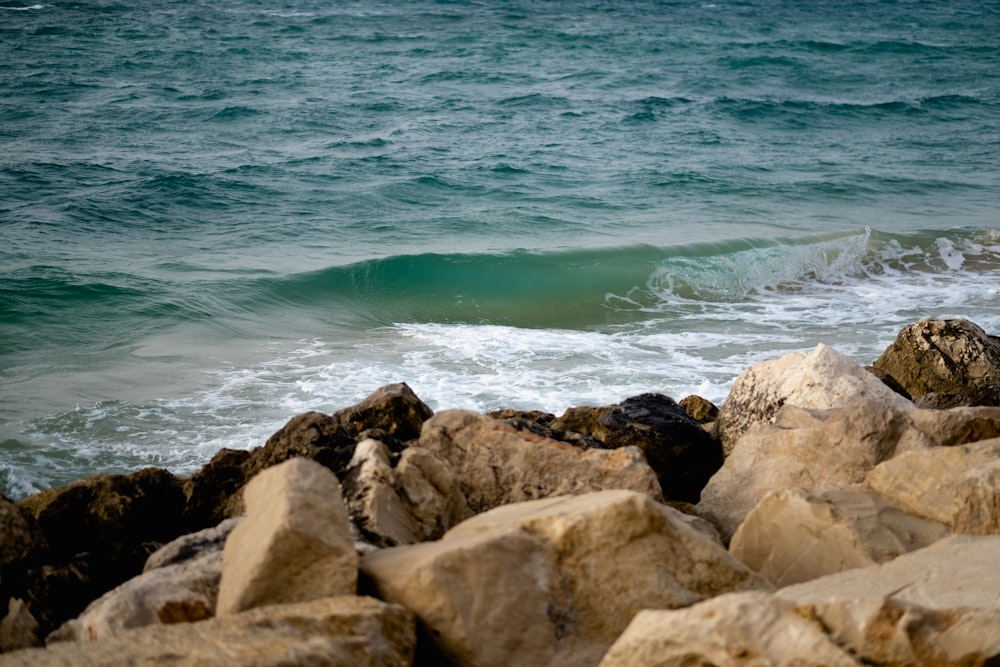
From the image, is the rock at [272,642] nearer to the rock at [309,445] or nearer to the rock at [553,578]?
the rock at [553,578]

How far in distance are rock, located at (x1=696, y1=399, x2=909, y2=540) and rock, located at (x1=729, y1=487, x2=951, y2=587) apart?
64 cm

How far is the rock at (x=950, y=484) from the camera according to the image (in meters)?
3.43

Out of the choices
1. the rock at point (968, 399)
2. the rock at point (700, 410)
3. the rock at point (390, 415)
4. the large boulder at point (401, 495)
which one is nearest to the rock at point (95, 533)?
the rock at point (390, 415)

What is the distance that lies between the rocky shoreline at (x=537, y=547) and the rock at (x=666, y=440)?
0.05ft

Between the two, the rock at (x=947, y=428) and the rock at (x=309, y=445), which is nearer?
the rock at (x=947, y=428)

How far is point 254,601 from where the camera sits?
9.48 ft

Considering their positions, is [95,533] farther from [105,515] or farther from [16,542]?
[16,542]

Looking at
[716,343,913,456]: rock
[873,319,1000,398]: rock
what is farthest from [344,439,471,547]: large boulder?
[873,319,1000,398]: rock

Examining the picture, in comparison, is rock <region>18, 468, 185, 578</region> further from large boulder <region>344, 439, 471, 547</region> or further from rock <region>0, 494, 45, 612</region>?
large boulder <region>344, 439, 471, 547</region>

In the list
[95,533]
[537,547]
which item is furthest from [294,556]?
[95,533]

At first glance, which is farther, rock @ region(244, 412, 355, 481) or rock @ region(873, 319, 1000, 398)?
rock @ region(873, 319, 1000, 398)

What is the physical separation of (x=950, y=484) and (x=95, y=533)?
→ 3.48 meters

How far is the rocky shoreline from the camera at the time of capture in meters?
2.46

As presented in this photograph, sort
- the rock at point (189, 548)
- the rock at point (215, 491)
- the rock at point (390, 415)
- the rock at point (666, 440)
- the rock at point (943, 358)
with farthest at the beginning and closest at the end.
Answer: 1. the rock at point (943, 358)
2. the rock at point (666, 440)
3. the rock at point (390, 415)
4. the rock at point (215, 491)
5. the rock at point (189, 548)
